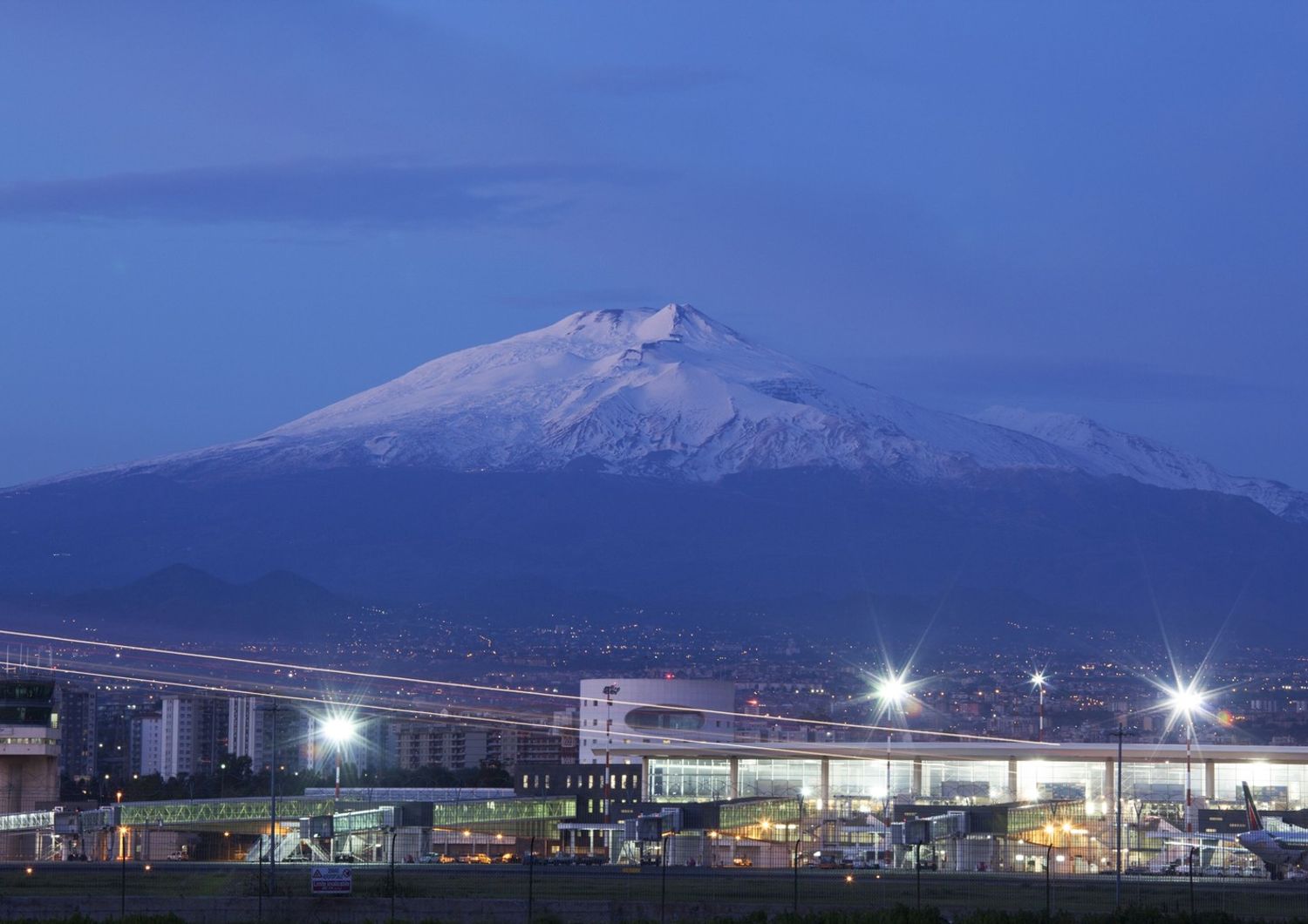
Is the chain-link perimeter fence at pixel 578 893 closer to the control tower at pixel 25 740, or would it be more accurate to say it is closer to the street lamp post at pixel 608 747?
the control tower at pixel 25 740

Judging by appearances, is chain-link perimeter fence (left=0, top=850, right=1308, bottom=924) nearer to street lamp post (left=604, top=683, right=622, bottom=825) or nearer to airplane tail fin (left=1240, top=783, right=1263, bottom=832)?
airplane tail fin (left=1240, top=783, right=1263, bottom=832)

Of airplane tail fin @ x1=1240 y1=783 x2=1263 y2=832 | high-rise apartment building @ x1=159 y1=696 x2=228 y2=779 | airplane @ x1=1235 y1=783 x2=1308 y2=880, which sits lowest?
airplane @ x1=1235 y1=783 x2=1308 y2=880

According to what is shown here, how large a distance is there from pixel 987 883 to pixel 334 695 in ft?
482

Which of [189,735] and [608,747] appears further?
[189,735]

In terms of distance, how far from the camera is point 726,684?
136m

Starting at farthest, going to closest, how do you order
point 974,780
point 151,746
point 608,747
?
point 151,746
point 608,747
point 974,780

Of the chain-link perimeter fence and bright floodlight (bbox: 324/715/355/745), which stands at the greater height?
bright floodlight (bbox: 324/715/355/745)

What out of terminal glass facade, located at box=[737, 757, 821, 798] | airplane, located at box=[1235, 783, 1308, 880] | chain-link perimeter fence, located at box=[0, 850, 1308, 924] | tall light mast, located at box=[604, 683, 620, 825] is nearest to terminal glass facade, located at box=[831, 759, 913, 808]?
terminal glass facade, located at box=[737, 757, 821, 798]

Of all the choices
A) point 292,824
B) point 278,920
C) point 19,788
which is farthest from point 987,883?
point 19,788

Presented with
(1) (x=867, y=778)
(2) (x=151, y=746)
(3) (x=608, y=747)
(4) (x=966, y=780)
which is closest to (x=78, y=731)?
(2) (x=151, y=746)

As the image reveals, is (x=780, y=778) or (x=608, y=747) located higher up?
(x=608, y=747)

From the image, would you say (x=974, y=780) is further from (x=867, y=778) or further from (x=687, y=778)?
(x=687, y=778)

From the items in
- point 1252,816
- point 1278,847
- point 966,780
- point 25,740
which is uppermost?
point 25,740

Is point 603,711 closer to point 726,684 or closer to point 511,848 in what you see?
point 726,684
